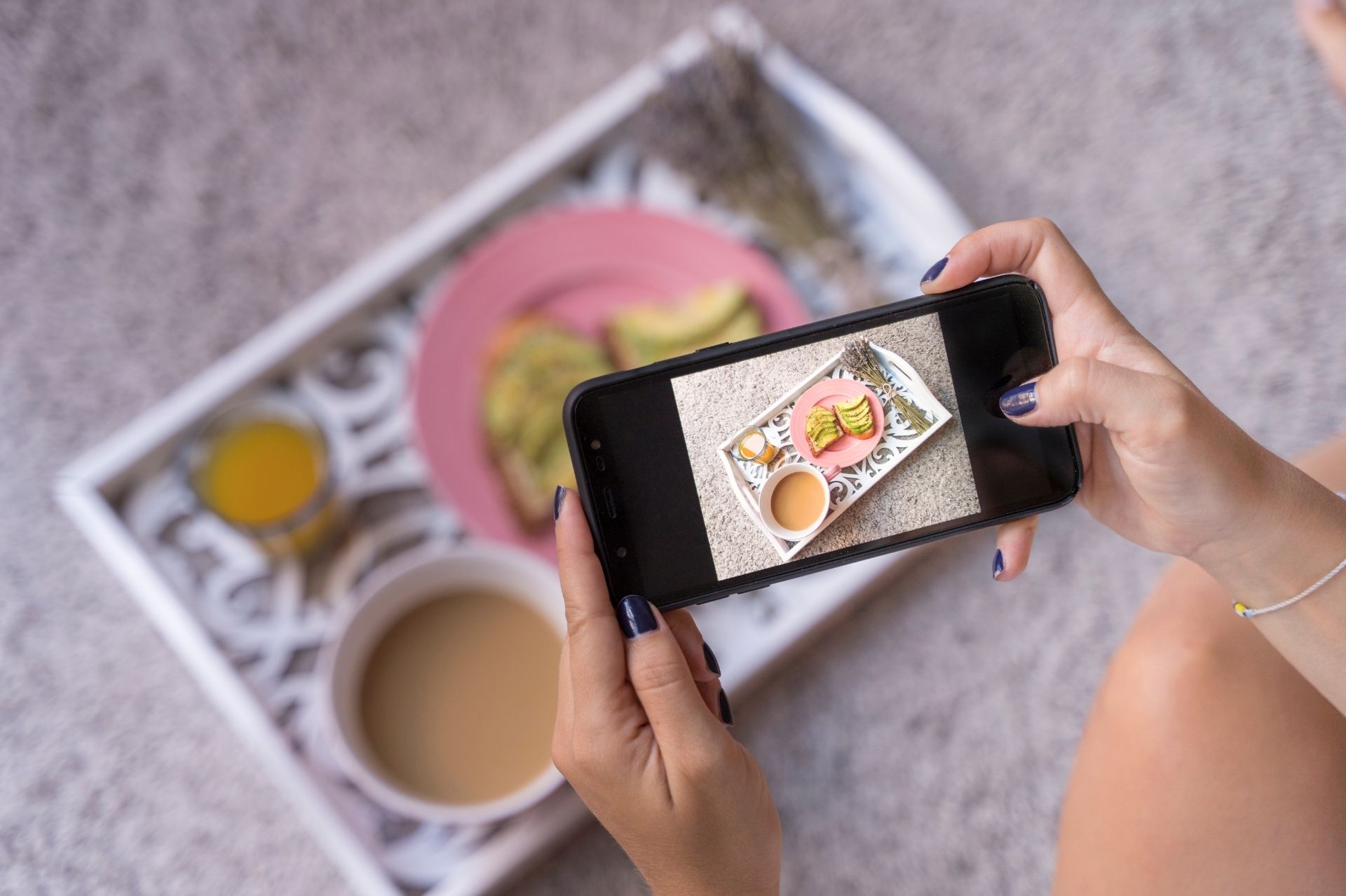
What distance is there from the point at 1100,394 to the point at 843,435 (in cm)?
17

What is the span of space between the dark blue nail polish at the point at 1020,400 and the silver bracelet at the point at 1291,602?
0.86 feet

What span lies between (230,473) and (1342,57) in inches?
53.8

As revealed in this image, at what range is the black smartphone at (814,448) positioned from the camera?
60 cm

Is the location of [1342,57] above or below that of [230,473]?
below

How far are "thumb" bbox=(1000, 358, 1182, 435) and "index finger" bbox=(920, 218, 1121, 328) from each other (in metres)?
0.09

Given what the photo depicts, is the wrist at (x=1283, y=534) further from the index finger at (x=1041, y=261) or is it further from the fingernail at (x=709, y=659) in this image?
the fingernail at (x=709, y=659)

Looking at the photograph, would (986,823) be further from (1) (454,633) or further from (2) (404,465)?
(2) (404,465)

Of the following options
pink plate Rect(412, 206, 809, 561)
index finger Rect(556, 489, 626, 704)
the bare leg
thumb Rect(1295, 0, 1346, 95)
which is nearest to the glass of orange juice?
pink plate Rect(412, 206, 809, 561)

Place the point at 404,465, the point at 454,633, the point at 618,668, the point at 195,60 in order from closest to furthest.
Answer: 1. the point at 618,668
2. the point at 454,633
3. the point at 404,465
4. the point at 195,60

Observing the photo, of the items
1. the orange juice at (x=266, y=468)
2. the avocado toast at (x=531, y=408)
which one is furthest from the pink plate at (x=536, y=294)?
the orange juice at (x=266, y=468)

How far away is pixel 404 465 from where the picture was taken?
88 cm

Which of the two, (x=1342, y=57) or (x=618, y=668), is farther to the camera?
(x=1342, y=57)

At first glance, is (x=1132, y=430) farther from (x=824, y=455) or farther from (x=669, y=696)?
(x=669, y=696)

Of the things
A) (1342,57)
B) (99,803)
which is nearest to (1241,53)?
(1342,57)
